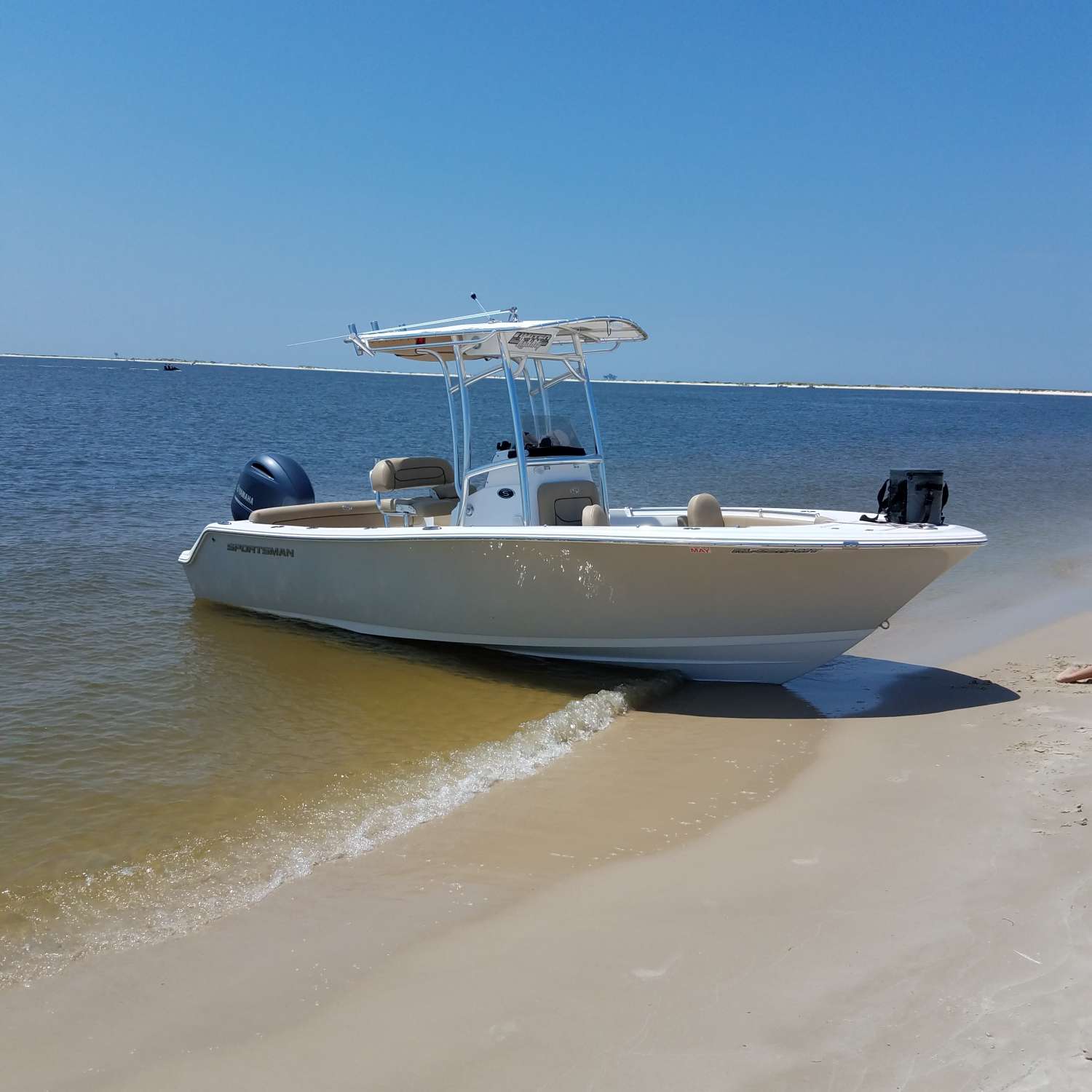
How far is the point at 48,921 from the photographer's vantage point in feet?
13.2

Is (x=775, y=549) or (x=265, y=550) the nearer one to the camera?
(x=775, y=549)

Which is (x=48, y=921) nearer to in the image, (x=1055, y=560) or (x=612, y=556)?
(x=612, y=556)

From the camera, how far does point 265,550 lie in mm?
8953

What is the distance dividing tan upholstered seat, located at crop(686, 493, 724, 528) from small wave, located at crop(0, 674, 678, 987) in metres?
2.01

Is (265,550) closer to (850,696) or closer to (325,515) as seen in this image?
(325,515)

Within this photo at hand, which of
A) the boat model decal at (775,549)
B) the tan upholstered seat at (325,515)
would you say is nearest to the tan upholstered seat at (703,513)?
the boat model decal at (775,549)

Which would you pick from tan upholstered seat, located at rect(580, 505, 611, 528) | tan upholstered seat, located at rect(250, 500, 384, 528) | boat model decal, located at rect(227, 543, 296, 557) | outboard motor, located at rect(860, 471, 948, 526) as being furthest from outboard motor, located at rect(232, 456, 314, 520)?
outboard motor, located at rect(860, 471, 948, 526)

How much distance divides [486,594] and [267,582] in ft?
8.97

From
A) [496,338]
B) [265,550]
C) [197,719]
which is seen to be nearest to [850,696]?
[496,338]

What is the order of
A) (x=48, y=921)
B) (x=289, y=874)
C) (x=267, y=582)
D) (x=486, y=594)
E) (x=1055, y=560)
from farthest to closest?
(x=1055, y=560) < (x=267, y=582) < (x=486, y=594) < (x=289, y=874) < (x=48, y=921)

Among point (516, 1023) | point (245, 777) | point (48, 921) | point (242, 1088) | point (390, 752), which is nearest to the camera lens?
point (242, 1088)

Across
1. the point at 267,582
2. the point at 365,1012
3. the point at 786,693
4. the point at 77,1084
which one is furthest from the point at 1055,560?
the point at 77,1084

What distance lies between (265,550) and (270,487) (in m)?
1.14

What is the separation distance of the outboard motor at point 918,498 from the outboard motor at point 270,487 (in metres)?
5.66
